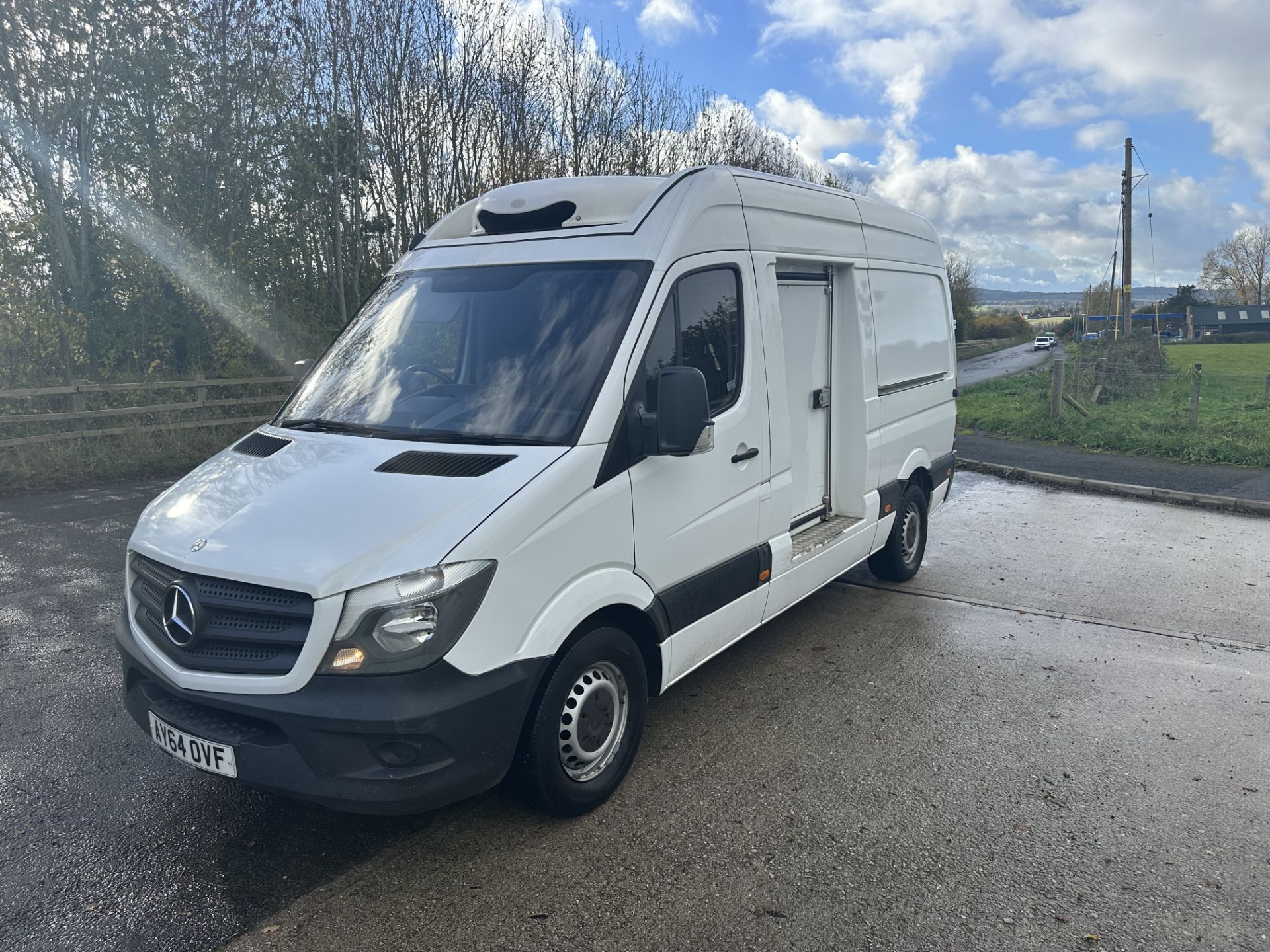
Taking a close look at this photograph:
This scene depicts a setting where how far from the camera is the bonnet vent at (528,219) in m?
4.22

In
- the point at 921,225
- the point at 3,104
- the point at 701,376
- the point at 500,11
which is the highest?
the point at 500,11

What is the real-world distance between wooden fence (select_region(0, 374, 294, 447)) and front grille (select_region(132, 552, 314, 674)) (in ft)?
35.2

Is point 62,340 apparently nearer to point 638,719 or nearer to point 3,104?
point 3,104

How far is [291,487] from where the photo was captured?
11.0 ft

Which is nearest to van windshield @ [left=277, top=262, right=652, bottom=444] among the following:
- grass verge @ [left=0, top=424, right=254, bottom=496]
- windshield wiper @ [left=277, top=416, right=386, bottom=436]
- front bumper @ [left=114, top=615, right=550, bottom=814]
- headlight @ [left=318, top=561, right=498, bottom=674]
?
windshield wiper @ [left=277, top=416, right=386, bottom=436]

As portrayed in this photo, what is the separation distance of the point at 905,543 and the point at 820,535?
5.81 feet

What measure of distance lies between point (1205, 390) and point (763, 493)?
816 inches

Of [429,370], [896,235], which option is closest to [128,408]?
[429,370]

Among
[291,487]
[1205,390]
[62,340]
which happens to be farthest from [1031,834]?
[1205,390]

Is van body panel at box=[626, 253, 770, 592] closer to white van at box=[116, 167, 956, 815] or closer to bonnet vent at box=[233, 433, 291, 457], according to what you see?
white van at box=[116, 167, 956, 815]

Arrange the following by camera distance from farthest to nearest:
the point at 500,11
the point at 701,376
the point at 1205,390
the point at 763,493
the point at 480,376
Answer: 1. the point at 1205,390
2. the point at 500,11
3. the point at 763,493
4. the point at 480,376
5. the point at 701,376

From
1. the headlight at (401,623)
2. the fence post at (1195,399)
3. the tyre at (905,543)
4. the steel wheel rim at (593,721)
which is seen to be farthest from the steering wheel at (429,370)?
the fence post at (1195,399)

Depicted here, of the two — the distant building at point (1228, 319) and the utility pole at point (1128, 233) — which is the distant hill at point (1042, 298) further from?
the utility pole at point (1128, 233)

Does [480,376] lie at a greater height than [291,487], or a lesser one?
greater
